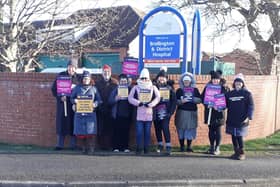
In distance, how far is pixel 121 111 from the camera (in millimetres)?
8336

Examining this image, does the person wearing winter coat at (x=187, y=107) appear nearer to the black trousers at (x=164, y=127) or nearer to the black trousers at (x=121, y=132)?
the black trousers at (x=164, y=127)

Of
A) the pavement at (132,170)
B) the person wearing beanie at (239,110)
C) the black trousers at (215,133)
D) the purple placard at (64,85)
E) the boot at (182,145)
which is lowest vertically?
the pavement at (132,170)

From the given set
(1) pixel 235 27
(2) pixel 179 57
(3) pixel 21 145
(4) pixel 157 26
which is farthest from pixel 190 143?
(1) pixel 235 27

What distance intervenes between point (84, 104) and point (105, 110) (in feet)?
2.24

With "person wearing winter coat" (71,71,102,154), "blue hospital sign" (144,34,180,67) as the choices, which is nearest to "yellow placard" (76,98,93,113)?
"person wearing winter coat" (71,71,102,154)

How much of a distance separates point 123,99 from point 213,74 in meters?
2.00

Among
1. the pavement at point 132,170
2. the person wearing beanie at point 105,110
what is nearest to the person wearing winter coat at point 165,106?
the pavement at point 132,170

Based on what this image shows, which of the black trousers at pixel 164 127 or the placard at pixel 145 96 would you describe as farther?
the black trousers at pixel 164 127

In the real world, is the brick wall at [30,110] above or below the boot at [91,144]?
above

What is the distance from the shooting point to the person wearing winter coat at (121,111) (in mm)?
8320

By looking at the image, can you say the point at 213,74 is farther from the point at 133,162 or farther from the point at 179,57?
the point at 133,162

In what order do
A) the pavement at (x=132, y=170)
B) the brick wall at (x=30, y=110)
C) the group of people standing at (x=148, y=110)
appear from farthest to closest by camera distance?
the brick wall at (x=30, y=110) → the group of people standing at (x=148, y=110) → the pavement at (x=132, y=170)

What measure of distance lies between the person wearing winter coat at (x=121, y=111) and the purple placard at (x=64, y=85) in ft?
3.06

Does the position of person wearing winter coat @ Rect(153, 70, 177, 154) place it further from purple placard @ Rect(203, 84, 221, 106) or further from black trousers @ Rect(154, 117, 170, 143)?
purple placard @ Rect(203, 84, 221, 106)
